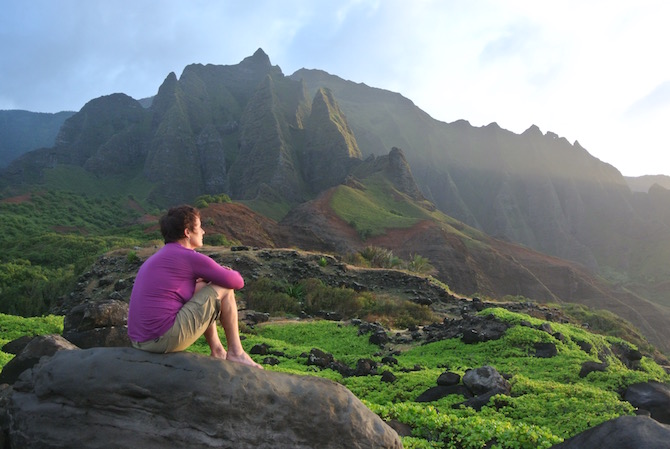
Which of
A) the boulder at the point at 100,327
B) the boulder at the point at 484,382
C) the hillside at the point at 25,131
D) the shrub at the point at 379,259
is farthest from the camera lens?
the hillside at the point at 25,131

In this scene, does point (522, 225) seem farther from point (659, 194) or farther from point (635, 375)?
point (635, 375)

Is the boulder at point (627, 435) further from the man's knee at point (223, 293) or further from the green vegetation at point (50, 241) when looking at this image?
the green vegetation at point (50, 241)

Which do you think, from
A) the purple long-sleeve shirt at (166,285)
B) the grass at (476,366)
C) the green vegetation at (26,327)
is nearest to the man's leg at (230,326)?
the purple long-sleeve shirt at (166,285)

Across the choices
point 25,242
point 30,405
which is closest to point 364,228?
point 25,242

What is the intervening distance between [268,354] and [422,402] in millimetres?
4824

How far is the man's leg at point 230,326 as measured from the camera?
187 inches

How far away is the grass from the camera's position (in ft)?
20.6

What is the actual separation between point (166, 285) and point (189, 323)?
42 centimetres

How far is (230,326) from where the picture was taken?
190 inches

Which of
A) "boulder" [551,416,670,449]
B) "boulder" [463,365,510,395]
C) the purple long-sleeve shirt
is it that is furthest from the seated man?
"boulder" [463,365,510,395]

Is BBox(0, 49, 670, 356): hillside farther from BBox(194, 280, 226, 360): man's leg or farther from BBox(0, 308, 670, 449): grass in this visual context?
BBox(194, 280, 226, 360): man's leg

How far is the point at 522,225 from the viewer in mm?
98062

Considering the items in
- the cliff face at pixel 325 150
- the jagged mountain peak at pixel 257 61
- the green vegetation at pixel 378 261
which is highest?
the jagged mountain peak at pixel 257 61

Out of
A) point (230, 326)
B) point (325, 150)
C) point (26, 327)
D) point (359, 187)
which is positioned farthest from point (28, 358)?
point (325, 150)
